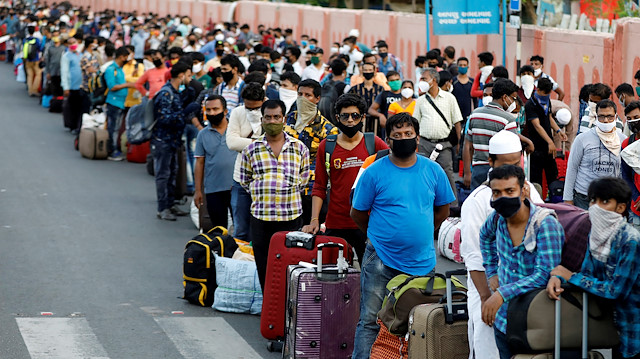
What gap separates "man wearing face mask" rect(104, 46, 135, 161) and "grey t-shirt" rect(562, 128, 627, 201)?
35.1ft

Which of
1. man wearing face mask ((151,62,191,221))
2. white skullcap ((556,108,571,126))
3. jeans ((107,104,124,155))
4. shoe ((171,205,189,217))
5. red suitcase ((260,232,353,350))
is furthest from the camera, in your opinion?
jeans ((107,104,124,155))

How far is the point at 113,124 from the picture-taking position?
2016cm

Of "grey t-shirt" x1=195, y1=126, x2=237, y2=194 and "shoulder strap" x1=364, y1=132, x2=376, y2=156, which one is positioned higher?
"shoulder strap" x1=364, y1=132, x2=376, y2=156

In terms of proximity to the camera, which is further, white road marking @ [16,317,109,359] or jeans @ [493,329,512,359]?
white road marking @ [16,317,109,359]

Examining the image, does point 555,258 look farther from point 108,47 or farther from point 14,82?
point 14,82

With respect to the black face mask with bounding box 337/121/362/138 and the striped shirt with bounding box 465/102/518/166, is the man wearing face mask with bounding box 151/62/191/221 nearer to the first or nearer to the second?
the striped shirt with bounding box 465/102/518/166

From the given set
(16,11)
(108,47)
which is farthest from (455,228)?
(16,11)

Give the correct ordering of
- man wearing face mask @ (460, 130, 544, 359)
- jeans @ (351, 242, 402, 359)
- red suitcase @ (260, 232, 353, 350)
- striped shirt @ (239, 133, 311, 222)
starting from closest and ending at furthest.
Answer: man wearing face mask @ (460, 130, 544, 359) → jeans @ (351, 242, 402, 359) → red suitcase @ (260, 232, 353, 350) → striped shirt @ (239, 133, 311, 222)

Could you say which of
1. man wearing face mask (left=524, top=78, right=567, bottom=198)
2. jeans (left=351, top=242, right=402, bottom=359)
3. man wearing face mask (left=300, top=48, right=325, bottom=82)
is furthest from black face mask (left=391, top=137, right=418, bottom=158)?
man wearing face mask (left=300, top=48, right=325, bottom=82)

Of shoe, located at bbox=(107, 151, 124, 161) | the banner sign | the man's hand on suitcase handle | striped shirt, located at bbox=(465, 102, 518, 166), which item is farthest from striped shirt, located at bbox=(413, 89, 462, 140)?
the man's hand on suitcase handle

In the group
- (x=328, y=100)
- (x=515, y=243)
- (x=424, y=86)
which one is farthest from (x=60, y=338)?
(x=328, y=100)

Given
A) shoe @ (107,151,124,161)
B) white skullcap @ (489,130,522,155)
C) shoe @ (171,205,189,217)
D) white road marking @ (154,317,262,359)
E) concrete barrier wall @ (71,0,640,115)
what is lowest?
white road marking @ (154,317,262,359)

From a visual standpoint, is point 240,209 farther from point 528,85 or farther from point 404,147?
point 528,85

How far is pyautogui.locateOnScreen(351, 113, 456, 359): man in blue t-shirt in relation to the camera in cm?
751
